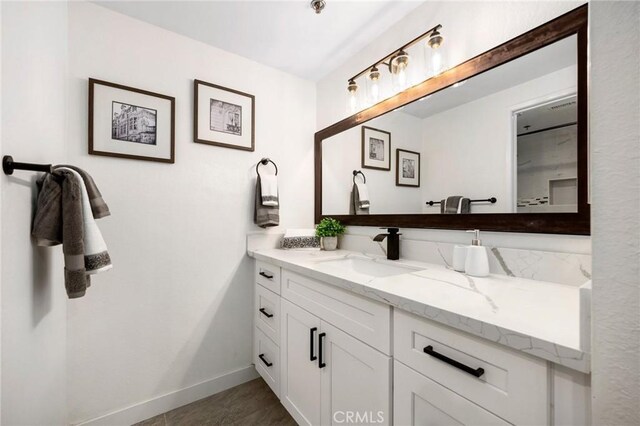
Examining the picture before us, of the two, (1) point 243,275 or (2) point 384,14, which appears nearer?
(2) point 384,14

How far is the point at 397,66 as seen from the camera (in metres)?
1.42

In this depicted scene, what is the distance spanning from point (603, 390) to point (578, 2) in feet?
3.91

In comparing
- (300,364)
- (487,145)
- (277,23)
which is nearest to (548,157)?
(487,145)

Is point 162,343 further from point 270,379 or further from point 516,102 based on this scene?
point 516,102

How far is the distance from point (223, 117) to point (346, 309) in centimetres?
146

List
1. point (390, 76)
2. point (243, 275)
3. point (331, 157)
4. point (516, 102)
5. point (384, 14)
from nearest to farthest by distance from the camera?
1. point (516, 102)
2. point (384, 14)
3. point (390, 76)
4. point (243, 275)
5. point (331, 157)

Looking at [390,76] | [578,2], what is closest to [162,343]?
[390,76]

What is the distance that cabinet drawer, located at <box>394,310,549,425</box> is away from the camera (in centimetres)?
55

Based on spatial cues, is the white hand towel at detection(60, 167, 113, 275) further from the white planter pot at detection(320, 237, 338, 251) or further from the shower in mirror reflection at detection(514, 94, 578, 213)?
the shower in mirror reflection at detection(514, 94, 578, 213)

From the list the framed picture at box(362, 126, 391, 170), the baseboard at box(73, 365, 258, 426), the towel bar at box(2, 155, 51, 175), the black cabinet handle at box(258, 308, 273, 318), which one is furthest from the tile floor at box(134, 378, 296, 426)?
the framed picture at box(362, 126, 391, 170)

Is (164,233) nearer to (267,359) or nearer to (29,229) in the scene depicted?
(29,229)

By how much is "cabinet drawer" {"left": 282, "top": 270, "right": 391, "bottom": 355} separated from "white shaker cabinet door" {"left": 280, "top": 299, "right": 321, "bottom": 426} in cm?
6

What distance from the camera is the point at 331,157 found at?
2.03m

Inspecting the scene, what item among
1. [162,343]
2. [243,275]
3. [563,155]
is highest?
[563,155]
